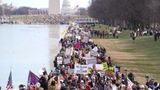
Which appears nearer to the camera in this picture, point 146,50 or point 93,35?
point 146,50

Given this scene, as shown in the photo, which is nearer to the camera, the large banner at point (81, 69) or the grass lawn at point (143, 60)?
the large banner at point (81, 69)

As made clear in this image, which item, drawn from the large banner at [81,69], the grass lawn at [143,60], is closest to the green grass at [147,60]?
the grass lawn at [143,60]

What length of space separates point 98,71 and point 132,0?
56.4 metres

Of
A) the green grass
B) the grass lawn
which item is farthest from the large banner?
the green grass

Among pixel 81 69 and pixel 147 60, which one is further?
pixel 147 60

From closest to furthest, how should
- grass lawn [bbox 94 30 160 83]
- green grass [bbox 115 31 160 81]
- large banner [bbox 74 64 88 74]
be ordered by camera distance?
large banner [bbox 74 64 88 74]
grass lawn [bbox 94 30 160 83]
green grass [bbox 115 31 160 81]

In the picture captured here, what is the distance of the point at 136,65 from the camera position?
115ft

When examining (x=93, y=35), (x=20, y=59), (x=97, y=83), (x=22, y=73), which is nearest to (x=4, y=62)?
(x=20, y=59)

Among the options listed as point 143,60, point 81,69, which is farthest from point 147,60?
point 81,69

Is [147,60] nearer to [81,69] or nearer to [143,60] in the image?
[143,60]

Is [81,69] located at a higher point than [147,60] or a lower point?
higher

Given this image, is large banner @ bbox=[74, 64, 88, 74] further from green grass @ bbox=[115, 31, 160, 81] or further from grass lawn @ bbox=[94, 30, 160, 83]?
green grass @ bbox=[115, 31, 160, 81]

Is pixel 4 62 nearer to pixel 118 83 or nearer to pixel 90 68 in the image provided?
pixel 90 68

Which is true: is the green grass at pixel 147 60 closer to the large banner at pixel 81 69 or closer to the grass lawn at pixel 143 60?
the grass lawn at pixel 143 60
